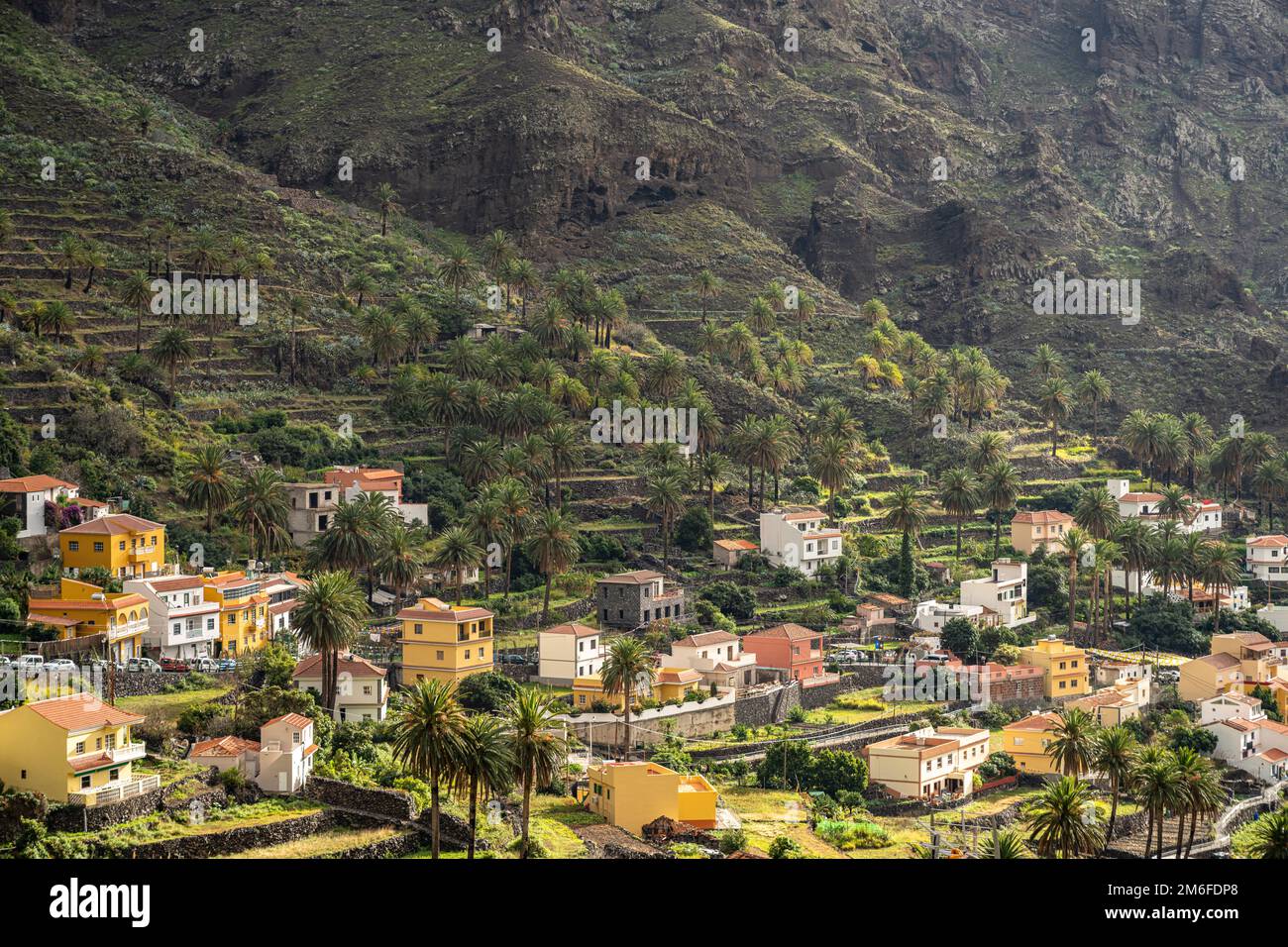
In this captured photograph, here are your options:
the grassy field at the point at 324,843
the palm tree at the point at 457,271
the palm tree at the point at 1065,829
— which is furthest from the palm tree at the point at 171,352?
the palm tree at the point at 1065,829

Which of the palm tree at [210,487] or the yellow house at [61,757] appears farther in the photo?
the palm tree at [210,487]

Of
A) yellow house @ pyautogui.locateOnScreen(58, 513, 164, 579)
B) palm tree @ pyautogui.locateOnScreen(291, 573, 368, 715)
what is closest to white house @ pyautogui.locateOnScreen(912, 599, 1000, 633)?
→ palm tree @ pyautogui.locateOnScreen(291, 573, 368, 715)

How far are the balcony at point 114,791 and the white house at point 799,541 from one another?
174 feet

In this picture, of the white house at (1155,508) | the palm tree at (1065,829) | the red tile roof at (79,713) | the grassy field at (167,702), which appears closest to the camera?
the red tile roof at (79,713)

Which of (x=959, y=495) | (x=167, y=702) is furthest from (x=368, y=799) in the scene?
(x=959, y=495)

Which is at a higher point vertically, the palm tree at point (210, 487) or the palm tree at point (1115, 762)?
the palm tree at point (210, 487)

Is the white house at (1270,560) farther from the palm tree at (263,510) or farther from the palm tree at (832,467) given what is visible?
the palm tree at (263,510)

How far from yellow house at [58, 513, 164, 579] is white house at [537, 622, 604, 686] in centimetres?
1794

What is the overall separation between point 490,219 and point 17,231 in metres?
47.5

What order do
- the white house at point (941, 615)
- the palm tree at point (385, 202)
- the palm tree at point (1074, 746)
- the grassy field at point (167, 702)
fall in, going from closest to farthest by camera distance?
1. the grassy field at point (167, 702)
2. the palm tree at point (1074, 746)
3. the white house at point (941, 615)
4. the palm tree at point (385, 202)

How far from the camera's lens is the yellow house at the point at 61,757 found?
59719mm

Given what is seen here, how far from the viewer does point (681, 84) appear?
18288 cm

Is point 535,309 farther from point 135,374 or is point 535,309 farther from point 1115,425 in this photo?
point 1115,425

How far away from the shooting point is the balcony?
59.8 m
